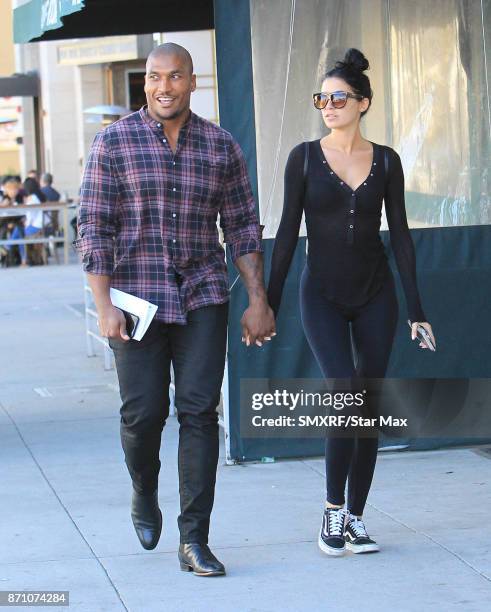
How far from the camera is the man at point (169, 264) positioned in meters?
4.77

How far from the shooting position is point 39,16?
8.62 meters

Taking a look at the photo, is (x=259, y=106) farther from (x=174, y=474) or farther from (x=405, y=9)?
(x=174, y=474)

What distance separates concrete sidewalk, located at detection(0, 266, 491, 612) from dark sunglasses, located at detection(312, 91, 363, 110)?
1.83 meters

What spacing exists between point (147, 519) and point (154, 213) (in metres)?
1.25

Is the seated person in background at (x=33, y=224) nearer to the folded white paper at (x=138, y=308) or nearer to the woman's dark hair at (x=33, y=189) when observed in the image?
the woman's dark hair at (x=33, y=189)

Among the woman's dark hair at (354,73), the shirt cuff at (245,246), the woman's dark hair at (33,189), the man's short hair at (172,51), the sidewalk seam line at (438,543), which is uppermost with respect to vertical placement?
the woman's dark hair at (33,189)

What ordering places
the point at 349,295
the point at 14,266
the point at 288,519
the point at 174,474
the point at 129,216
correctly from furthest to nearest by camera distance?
the point at 14,266
the point at 174,474
the point at 288,519
the point at 349,295
the point at 129,216

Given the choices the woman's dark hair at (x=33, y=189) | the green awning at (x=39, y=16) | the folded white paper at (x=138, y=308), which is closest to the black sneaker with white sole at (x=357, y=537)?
the folded white paper at (x=138, y=308)

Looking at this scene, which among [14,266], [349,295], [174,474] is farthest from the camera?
[14,266]

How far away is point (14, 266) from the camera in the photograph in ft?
75.7

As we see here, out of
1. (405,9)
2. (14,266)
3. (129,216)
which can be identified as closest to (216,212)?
(129,216)

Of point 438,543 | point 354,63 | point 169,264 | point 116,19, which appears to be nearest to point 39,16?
point 116,19

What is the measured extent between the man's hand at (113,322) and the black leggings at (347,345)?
84cm

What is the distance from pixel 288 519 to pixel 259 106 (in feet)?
7.44
